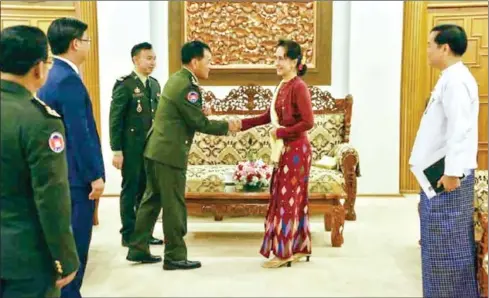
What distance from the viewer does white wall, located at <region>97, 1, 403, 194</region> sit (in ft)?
19.6

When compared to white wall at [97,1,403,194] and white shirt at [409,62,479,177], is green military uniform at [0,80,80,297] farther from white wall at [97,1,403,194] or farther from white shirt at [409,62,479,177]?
white wall at [97,1,403,194]

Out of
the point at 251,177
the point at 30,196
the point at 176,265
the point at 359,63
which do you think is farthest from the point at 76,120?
the point at 359,63

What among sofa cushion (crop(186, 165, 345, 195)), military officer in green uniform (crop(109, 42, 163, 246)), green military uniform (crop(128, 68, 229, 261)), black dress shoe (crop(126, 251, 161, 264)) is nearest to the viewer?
green military uniform (crop(128, 68, 229, 261))

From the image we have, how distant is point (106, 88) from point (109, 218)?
138 centimetres

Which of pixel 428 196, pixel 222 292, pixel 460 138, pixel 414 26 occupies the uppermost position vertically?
pixel 414 26

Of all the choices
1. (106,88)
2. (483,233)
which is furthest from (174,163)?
(106,88)

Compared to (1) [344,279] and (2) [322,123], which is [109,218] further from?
(1) [344,279]

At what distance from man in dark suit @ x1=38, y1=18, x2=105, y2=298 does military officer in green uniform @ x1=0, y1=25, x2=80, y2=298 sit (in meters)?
0.87

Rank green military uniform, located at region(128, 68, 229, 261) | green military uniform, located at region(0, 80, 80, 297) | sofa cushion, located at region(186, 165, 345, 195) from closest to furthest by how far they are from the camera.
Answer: green military uniform, located at region(0, 80, 80, 297) → green military uniform, located at region(128, 68, 229, 261) → sofa cushion, located at region(186, 165, 345, 195)

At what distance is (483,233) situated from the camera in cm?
297

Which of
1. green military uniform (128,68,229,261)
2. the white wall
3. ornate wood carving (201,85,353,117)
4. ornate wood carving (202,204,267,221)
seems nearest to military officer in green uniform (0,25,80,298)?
green military uniform (128,68,229,261)

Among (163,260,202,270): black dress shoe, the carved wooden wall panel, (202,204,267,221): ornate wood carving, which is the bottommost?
(163,260,202,270): black dress shoe

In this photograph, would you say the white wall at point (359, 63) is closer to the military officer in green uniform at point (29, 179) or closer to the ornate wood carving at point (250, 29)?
the ornate wood carving at point (250, 29)

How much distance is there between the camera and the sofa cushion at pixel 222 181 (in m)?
4.50
